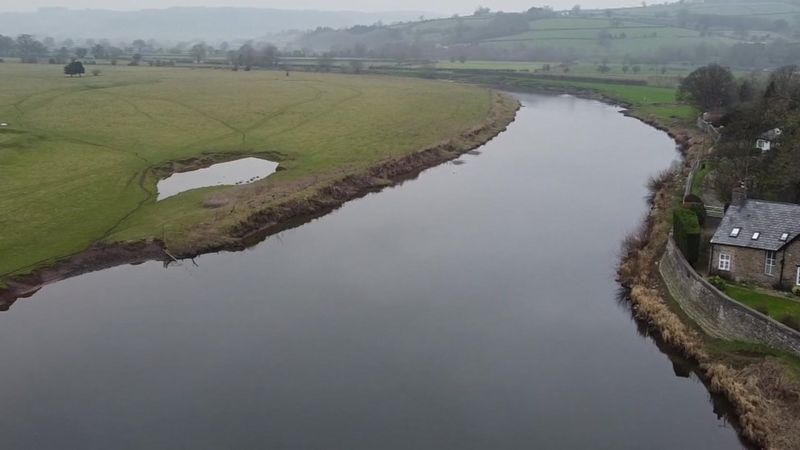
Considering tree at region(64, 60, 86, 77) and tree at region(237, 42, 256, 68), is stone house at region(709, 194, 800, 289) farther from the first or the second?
tree at region(237, 42, 256, 68)

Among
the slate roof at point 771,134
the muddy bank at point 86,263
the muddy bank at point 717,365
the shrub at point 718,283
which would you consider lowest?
the muddy bank at point 86,263

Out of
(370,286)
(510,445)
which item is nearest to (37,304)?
(370,286)

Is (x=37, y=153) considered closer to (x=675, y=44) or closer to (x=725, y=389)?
(x=725, y=389)

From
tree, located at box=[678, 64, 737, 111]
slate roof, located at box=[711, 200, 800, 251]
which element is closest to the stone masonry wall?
slate roof, located at box=[711, 200, 800, 251]

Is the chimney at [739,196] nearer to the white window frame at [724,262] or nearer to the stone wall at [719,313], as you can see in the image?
the white window frame at [724,262]

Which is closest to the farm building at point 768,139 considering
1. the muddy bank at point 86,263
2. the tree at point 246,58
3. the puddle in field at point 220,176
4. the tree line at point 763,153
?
the tree line at point 763,153

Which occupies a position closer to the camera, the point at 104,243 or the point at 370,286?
the point at 370,286

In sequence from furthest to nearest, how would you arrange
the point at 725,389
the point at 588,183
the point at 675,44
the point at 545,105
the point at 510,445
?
the point at 675,44 → the point at 545,105 → the point at 588,183 → the point at 725,389 → the point at 510,445

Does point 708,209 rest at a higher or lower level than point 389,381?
higher
